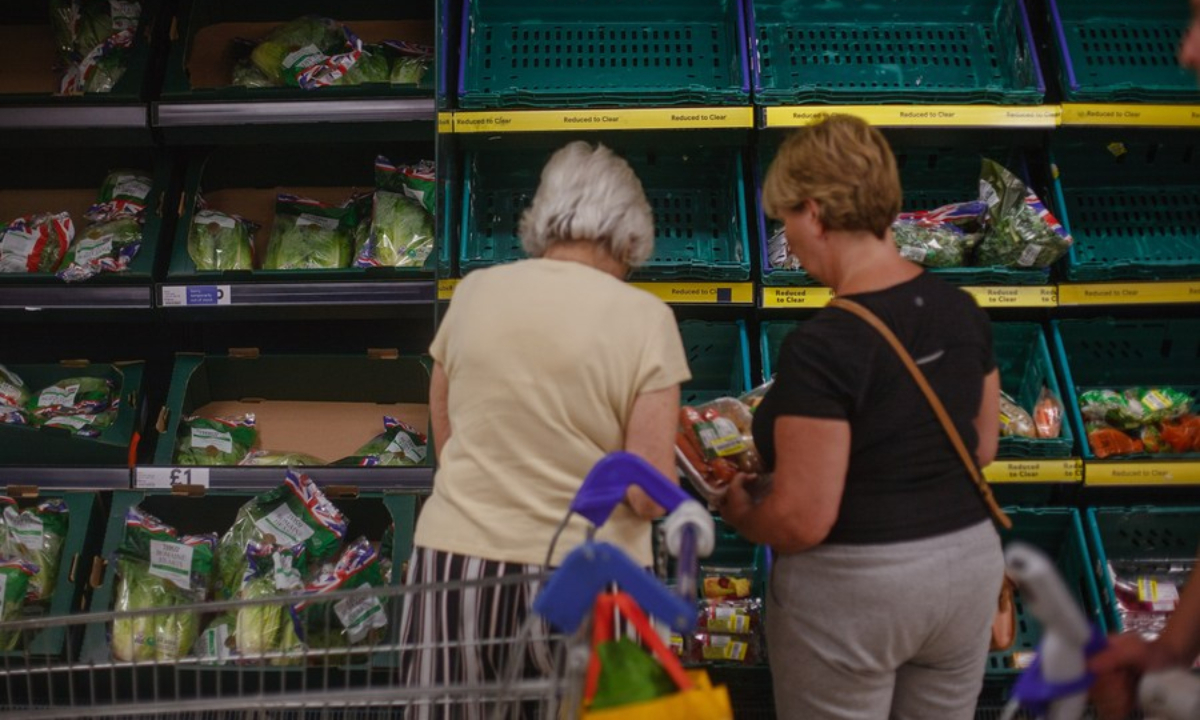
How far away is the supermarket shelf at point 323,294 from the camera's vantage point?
2.85m

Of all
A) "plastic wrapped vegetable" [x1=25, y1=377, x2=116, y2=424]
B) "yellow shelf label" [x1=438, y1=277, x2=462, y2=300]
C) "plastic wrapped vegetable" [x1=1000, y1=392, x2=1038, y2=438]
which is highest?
"yellow shelf label" [x1=438, y1=277, x2=462, y2=300]

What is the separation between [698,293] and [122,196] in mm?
1821

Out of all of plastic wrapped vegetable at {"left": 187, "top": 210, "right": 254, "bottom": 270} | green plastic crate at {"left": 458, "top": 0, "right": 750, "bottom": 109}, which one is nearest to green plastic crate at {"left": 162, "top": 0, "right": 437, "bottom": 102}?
green plastic crate at {"left": 458, "top": 0, "right": 750, "bottom": 109}

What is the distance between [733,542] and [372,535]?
105cm

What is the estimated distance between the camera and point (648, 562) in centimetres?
181

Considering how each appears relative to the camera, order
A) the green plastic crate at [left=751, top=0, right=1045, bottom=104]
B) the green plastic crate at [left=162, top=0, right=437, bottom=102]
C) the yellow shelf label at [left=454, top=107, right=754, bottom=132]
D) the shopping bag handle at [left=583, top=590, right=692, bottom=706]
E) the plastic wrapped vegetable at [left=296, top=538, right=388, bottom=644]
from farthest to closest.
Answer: the green plastic crate at [left=162, top=0, right=437, bottom=102] < the green plastic crate at [left=751, top=0, right=1045, bottom=104] < the yellow shelf label at [left=454, top=107, right=754, bottom=132] < the plastic wrapped vegetable at [left=296, top=538, right=388, bottom=644] < the shopping bag handle at [left=583, top=590, right=692, bottom=706]

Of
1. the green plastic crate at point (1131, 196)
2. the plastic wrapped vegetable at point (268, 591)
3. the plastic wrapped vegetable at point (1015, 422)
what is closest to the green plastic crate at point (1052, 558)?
the plastic wrapped vegetable at point (1015, 422)

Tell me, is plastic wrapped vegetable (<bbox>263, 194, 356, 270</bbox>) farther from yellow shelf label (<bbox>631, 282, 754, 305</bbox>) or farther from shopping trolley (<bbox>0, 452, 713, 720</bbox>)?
shopping trolley (<bbox>0, 452, 713, 720</bbox>)

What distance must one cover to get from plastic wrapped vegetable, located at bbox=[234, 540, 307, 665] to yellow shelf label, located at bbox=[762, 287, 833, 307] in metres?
1.44

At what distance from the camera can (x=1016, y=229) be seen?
2842 mm

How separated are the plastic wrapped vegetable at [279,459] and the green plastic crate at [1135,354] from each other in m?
2.26

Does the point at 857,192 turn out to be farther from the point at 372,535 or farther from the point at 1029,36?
the point at 372,535

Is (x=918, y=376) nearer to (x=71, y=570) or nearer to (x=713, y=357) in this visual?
(x=713, y=357)

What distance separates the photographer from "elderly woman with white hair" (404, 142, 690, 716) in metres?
1.70
